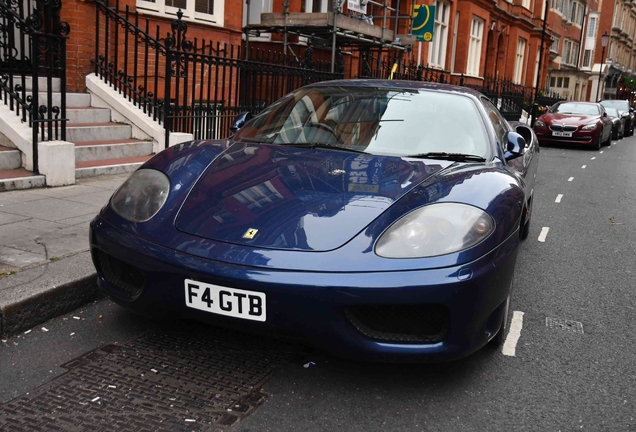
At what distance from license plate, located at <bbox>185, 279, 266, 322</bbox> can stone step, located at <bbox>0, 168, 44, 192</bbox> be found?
4108 mm

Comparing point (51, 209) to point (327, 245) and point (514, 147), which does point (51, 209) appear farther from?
point (514, 147)

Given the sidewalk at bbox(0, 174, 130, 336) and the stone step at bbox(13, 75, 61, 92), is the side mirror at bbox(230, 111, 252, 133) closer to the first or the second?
the sidewalk at bbox(0, 174, 130, 336)

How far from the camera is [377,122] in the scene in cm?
414

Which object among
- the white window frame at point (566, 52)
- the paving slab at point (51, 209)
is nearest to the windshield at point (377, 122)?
the paving slab at point (51, 209)

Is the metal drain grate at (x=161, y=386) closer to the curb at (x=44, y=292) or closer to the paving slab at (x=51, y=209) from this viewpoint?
the curb at (x=44, y=292)

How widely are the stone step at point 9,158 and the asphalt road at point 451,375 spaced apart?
3.44 meters

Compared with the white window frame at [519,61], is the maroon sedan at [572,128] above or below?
below

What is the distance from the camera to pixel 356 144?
393cm

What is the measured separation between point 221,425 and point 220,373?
48 cm

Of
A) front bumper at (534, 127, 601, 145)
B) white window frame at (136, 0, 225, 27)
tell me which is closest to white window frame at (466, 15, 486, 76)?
front bumper at (534, 127, 601, 145)

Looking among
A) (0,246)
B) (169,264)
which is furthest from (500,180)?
(0,246)

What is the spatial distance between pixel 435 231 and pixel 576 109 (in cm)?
1860

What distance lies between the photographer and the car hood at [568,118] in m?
18.5

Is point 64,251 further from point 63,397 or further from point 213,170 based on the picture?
point 63,397
